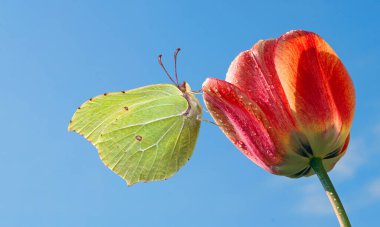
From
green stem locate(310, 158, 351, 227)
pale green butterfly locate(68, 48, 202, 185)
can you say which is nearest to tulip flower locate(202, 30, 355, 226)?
green stem locate(310, 158, 351, 227)

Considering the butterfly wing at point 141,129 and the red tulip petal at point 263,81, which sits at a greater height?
the butterfly wing at point 141,129

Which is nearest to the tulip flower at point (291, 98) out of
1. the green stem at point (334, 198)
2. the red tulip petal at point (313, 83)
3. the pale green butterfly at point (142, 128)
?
the red tulip petal at point (313, 83)

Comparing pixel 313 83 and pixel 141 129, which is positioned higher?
pixel 141 129

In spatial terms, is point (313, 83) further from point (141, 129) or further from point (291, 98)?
point (141, 129)

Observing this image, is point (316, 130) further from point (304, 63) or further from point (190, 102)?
point (190, 102)

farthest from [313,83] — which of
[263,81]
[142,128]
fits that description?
[142,128]

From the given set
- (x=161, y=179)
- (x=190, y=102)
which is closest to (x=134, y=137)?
(x=161, y=179)

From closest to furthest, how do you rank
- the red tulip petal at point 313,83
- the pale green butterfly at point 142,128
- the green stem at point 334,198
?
the green stem at point 334,198 < the red tulip petal at point 313,83 < the pale green butterfly at point 142,128

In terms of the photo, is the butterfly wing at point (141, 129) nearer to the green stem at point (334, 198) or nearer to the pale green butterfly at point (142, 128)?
the pale green butterfly at point (142, 128)
